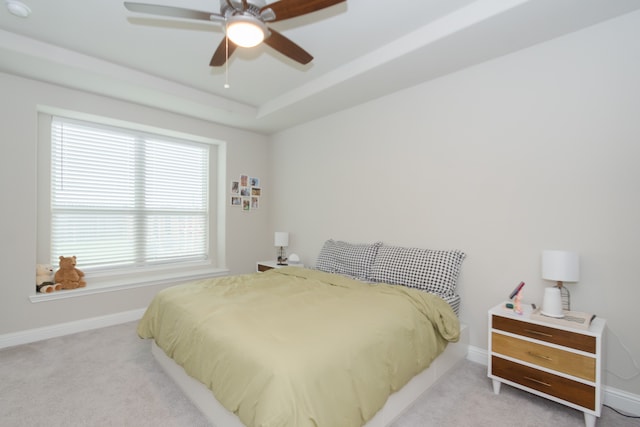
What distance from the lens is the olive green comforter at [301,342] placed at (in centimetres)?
130

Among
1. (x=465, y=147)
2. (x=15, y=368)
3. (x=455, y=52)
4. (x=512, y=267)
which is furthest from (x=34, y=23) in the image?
(x=512, y=267)

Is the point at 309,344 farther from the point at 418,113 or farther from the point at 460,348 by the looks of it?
the point at 418,113

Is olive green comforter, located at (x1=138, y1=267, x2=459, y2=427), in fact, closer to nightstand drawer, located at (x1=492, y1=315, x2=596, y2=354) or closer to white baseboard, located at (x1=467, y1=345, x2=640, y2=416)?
nightstand drawer, located at (x1=492, y1=315, x2=596, y2=354)

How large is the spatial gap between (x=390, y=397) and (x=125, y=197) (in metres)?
3.68

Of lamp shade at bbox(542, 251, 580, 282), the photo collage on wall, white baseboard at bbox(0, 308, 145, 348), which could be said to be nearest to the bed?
lamp shade at bbox(542, 251, 580, 282)

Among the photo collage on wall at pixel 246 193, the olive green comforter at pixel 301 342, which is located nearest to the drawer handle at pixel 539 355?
the olive green comforter at pixel 301 342

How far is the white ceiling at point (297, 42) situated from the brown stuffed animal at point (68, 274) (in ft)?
5.96

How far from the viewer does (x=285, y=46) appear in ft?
6.56

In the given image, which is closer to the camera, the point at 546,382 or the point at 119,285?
the point at 546,382

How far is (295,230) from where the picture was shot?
14.4 ft

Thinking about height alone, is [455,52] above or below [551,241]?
above

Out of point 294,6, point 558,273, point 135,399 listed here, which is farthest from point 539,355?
point 135,399

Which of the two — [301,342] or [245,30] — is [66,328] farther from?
[245,30]

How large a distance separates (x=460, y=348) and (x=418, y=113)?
2.17 metres
